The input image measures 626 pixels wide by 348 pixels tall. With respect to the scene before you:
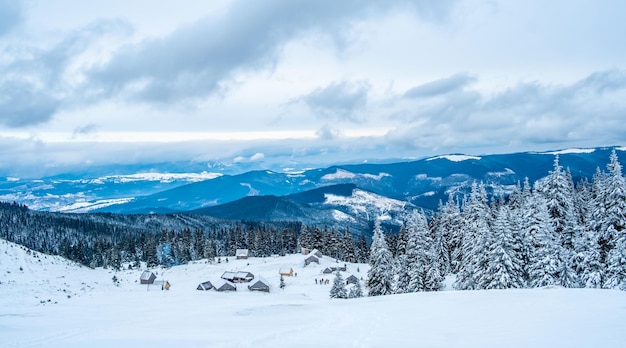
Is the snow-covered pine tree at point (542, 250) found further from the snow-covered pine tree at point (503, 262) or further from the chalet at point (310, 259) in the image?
the chalet at point (310, 259)

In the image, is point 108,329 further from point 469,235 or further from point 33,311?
point 469,235

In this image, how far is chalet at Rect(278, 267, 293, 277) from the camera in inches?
3435

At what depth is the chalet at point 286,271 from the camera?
87250mm

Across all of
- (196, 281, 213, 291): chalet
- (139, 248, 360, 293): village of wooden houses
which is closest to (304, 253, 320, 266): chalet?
(139, 248, 360, 293): village of wooden houses

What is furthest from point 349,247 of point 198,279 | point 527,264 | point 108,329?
point 108,329

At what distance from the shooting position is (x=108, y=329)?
921 inches

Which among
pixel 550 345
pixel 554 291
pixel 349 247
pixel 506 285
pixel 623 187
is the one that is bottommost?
pixel 349 247

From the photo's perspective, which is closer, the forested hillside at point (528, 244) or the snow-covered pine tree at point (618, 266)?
the snow-covered pine tree at point (618, 266)

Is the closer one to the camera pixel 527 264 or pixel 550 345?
pixel 550 345

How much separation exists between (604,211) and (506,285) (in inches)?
393

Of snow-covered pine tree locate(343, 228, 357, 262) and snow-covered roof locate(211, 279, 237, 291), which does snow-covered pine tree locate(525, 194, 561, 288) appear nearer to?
snow-covered roof locate(211, 279, 237, 291)

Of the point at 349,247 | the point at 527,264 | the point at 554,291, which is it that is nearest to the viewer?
the point at 554,291

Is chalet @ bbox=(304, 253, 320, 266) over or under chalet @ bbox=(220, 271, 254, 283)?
under

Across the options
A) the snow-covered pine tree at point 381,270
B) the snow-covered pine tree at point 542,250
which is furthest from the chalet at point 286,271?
the snow-covered pine tree at point 542,250
